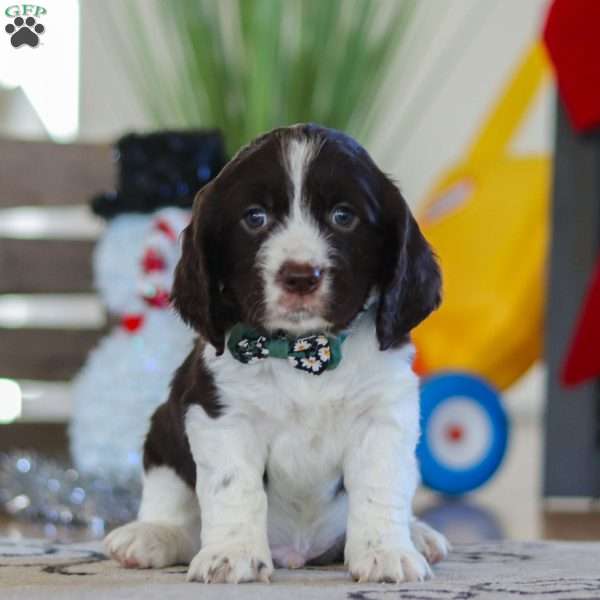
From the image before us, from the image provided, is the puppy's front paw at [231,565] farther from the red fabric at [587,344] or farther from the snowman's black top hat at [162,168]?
the red fabric at [587,344]

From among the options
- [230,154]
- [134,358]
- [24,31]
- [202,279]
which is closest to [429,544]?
[202,279]

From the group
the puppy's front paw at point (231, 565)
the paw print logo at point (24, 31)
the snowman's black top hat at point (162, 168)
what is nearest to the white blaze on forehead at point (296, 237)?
the puppy's front paw at point (231, 565)

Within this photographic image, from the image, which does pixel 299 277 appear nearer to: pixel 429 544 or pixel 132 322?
pixel 429 544

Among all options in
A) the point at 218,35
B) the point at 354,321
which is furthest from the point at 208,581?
the point at 218,35

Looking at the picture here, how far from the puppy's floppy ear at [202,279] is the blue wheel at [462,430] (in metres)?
1.94

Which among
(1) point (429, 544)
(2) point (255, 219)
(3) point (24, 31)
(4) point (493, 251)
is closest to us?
(2) point (255, 219)

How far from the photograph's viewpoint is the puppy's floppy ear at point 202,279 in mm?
1855

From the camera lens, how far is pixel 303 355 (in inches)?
72.4

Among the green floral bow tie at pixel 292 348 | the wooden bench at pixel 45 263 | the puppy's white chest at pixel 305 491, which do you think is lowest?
the puppy's white chest at pixel 305 491

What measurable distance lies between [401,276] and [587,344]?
1.64m

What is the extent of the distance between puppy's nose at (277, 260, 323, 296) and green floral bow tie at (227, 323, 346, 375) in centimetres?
14

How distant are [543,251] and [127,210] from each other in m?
1.74

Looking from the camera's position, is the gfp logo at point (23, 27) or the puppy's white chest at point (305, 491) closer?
the puppy's white chest at point (305, 491)

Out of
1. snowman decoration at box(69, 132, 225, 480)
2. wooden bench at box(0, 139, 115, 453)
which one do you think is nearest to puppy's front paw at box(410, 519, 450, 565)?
snowman decoration at box(69, 132, 225, 480)
